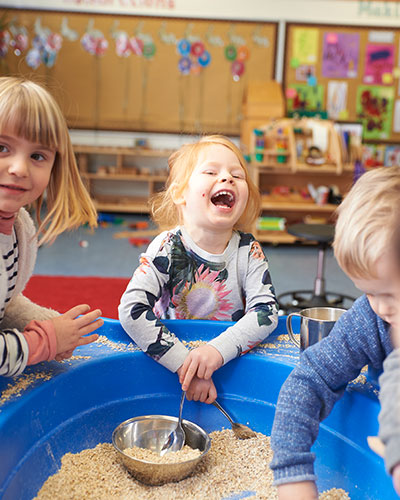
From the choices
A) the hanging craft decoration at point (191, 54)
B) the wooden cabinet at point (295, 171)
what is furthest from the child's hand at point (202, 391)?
the hanging craft decoration at point (191, 54)

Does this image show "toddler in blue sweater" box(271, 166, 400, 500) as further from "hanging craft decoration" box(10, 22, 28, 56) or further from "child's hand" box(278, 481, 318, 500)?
"hanging craft decoration" box(10, 22, 28, 56)

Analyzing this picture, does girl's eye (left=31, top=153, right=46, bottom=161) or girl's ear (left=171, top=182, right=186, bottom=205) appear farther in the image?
girl's ear (left=171, top=182, right=186, bottom=205)

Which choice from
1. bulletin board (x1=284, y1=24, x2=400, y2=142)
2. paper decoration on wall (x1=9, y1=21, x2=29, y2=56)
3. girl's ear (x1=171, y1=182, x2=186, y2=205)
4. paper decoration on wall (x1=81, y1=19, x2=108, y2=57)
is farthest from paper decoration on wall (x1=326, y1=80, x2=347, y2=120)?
girl's ear (x1=171, y1=182, x2=186, y2=205)

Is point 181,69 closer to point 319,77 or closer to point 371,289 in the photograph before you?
point 319,77

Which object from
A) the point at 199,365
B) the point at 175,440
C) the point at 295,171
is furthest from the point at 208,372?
the point at 295,171

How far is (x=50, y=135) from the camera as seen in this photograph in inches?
30.3

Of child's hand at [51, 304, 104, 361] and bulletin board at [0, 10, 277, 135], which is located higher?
bulletin board at [0, 10, 277, 135]

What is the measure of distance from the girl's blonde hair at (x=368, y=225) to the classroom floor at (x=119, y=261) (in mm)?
2322

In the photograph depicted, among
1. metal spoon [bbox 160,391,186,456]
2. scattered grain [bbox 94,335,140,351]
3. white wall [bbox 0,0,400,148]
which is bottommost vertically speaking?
metal spoon [bbox 160,391,186,456]

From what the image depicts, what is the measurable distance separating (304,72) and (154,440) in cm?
452

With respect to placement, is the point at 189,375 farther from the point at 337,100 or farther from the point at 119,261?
the point at 337,100

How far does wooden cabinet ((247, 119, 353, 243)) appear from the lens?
388 centimetres

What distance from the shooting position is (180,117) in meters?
4.98

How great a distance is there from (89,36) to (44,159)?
14.7ft
